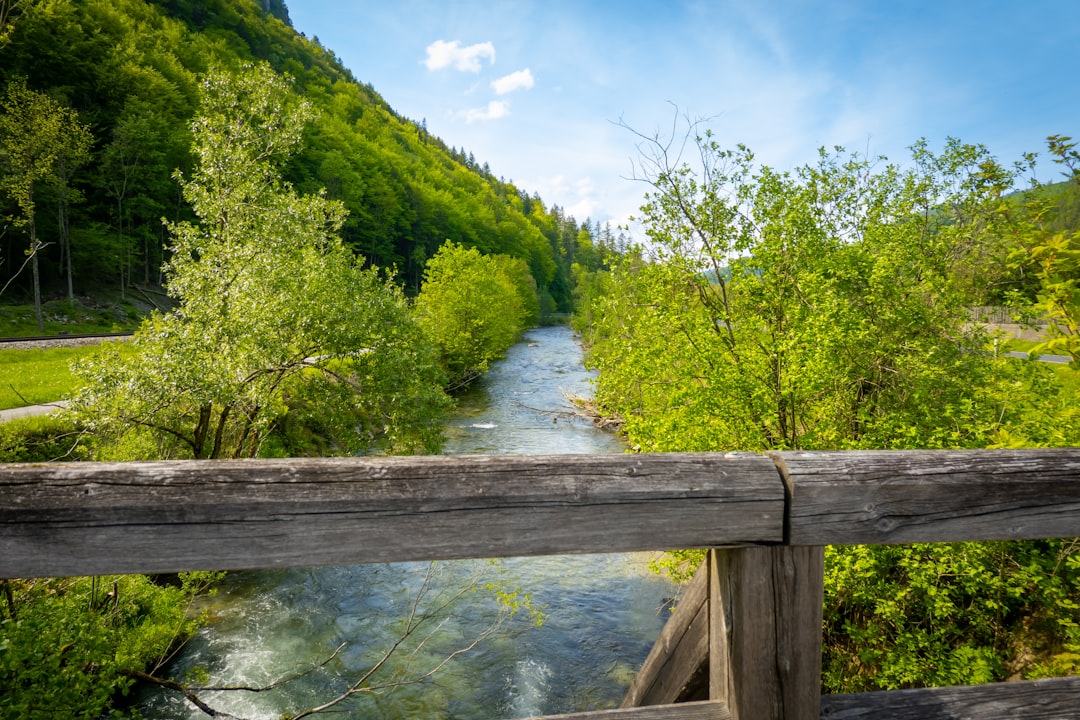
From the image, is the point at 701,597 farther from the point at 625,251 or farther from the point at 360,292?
the point at 360,292

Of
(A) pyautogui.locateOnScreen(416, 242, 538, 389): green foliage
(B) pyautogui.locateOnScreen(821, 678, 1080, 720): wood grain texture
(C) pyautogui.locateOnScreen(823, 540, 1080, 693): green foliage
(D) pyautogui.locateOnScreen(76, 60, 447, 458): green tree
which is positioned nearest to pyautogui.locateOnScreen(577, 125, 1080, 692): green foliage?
(C) pyautogui.locateOnScreen(823, 540, 1080, 693): green foliage

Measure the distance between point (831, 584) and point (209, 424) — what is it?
457 inches

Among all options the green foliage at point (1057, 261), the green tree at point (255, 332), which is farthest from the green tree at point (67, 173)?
the green foliage at point (1057, 261)

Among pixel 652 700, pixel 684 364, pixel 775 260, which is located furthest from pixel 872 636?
pixel 652 700

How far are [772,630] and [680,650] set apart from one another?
1.22ft

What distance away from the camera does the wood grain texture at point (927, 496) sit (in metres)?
1.35

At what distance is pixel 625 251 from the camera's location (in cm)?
1013

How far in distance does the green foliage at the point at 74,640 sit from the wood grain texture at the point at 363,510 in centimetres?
160

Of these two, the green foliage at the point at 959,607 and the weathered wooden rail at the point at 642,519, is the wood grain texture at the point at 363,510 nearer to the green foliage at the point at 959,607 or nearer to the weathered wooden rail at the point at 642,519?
the weathered wooden rail at the point at 642,519

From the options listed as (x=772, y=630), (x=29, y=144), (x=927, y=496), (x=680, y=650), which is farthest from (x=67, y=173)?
(x=927, y=496)

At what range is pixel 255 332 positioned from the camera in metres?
11.5

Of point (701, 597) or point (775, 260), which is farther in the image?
point (775, 260)

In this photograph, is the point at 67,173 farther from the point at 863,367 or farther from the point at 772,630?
the point at 772,630

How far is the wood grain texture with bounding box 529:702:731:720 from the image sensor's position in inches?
54.6
